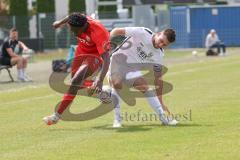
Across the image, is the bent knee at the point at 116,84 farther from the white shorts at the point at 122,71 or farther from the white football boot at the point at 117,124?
the white football boot at the point at 117,124

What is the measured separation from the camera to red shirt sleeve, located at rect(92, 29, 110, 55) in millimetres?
12570

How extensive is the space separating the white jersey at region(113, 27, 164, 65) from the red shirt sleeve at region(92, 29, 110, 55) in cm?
34

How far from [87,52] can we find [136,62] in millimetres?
800

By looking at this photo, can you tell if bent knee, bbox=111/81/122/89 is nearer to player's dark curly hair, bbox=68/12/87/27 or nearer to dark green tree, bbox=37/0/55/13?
player's dark curly hair, bbox=68/12/87/27

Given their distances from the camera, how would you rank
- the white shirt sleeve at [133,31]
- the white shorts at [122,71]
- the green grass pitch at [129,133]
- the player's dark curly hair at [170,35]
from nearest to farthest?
the green grass pitch at [129,133]
the player's dark curly hair at [170,35]
the white shirt sleeve at [133,31]
the white shorts at [122,71]

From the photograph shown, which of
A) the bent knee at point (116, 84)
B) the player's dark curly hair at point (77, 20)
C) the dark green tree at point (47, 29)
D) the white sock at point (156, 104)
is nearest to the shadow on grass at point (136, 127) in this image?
the white sock at point (156, 104)

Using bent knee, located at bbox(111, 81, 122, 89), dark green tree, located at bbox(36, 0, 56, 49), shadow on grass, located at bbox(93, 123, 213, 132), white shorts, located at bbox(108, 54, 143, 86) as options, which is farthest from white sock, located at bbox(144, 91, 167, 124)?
dark green tree, located at bbox(36, 0, 56, 49)

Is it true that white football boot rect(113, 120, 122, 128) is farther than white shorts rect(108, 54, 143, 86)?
No

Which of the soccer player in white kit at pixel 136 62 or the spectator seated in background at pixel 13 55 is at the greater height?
the soccer player in white kit at pixel 136 62

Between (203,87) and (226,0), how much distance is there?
159ft

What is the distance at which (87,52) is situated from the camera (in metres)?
13.2

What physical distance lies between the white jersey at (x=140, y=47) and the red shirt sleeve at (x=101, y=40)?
0.34 metres

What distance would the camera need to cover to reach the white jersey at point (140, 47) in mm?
12836

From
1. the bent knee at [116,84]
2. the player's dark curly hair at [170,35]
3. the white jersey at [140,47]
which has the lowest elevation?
the bent knee at [116,84]
